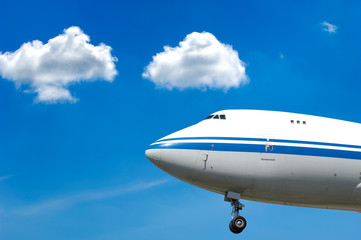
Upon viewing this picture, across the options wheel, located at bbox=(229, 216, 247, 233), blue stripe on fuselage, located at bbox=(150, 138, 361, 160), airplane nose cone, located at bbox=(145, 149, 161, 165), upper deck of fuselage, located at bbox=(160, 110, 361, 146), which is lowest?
wheel, located at bbox=(229, 216, 247, 233)

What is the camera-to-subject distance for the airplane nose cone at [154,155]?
22719 millimetres

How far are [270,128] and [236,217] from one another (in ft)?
15.8

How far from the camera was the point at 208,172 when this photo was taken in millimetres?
22031

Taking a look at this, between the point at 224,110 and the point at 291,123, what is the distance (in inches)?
142

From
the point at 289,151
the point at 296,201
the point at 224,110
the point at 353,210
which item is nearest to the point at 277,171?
the point at 289,151

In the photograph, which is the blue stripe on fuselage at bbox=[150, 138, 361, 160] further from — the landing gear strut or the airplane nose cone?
the landing gear strut

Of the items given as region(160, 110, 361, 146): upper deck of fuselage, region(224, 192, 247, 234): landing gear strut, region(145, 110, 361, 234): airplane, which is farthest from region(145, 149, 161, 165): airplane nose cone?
region(224, 192, 247, 234): landing gear strut

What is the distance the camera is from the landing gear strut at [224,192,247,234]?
884 inches

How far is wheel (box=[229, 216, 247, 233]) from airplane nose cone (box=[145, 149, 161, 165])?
15.9 feet

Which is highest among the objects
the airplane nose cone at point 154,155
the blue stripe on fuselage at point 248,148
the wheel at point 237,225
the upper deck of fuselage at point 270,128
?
the upper deck of fuselage at point 270,128

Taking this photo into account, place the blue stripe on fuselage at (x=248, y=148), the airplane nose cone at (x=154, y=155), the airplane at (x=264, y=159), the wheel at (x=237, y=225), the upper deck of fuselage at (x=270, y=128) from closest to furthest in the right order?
the airplane at (x=264, y=159), the blue stripe on fuselage at (x=248, y=148), the wheel at (x=237, y=225), the airplane nose cone at (x=154, y=155), the upper deck of fuselage at (x=270, y=128)

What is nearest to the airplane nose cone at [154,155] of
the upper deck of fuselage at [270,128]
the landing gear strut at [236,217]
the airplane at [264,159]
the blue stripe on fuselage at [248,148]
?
the airplane at [264,159]

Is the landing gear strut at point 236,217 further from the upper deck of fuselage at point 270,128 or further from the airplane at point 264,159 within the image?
Answer: the upper deck of fuselage at point 270,128

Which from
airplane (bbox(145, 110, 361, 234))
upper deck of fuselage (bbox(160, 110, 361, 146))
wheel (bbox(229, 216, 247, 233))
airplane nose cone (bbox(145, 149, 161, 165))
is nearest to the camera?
airplane (bbox(145, 110, 361, 234))
